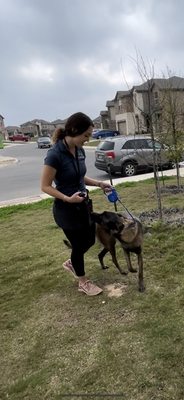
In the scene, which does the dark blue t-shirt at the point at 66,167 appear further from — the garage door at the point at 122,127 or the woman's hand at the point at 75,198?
the garage door at the point at 122,127

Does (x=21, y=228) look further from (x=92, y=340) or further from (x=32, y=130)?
(x=32, y=130)

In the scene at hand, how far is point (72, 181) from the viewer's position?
3150mm

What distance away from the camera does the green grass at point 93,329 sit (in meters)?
2.37

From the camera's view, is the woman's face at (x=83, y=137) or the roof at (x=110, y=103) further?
the roof at (x=110, y=103)

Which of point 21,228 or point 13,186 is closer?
point 21,228

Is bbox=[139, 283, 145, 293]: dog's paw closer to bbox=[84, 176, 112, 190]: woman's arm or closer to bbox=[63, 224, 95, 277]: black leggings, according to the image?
bbox=[63, 224, 95, 277]: black leggings

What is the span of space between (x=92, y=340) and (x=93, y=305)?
21.6 inches

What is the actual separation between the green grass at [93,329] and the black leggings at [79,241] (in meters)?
0.34

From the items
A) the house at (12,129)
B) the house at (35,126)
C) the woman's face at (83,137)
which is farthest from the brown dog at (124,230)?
the house at (12,129)

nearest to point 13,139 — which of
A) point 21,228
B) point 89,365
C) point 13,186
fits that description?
point 13,186

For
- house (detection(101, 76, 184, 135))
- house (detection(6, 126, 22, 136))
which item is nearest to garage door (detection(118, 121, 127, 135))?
house (detection(101, 76, 184, 135))

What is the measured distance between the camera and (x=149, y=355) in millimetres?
2535

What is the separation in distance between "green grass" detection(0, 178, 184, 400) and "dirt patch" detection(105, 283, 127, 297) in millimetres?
43

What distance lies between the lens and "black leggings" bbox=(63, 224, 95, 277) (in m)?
3.29
